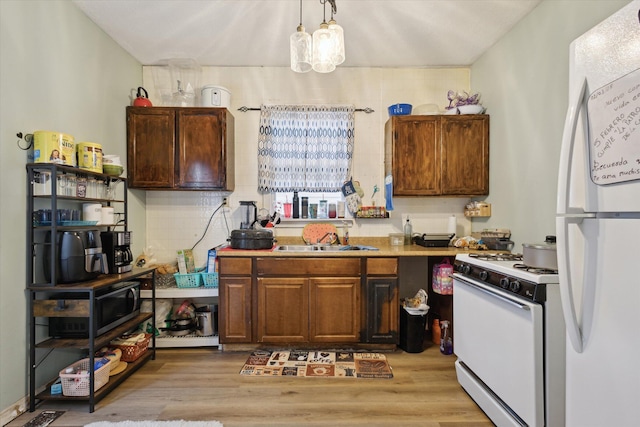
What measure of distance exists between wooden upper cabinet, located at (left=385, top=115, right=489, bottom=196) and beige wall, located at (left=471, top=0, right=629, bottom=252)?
130 millimetres

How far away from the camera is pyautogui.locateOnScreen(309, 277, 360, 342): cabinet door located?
2680 millimetres

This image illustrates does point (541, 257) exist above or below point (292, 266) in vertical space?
above

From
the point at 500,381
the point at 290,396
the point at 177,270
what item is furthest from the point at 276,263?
the point at 500,381

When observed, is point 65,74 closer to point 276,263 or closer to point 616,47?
point 276,263

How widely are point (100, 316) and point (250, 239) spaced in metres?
1.21

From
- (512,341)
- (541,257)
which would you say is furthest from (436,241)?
(512,341)

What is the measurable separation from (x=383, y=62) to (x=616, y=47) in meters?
2.48

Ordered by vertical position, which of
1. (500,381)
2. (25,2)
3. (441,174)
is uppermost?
(25,2)

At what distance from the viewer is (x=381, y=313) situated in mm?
2693

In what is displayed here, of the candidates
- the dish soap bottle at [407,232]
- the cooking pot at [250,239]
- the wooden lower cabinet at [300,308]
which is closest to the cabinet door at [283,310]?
the wooden lower cabinet at [300,308]

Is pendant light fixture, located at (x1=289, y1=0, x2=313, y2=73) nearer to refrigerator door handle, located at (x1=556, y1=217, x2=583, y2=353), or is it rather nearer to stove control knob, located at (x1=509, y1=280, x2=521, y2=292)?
refrigerator door handle, located at (x1=556, y1=217, x2=583, y2=353)

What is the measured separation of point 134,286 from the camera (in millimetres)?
2438

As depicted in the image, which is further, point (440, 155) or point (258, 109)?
point (258, 109)

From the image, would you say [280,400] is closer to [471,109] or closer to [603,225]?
[603,225]
